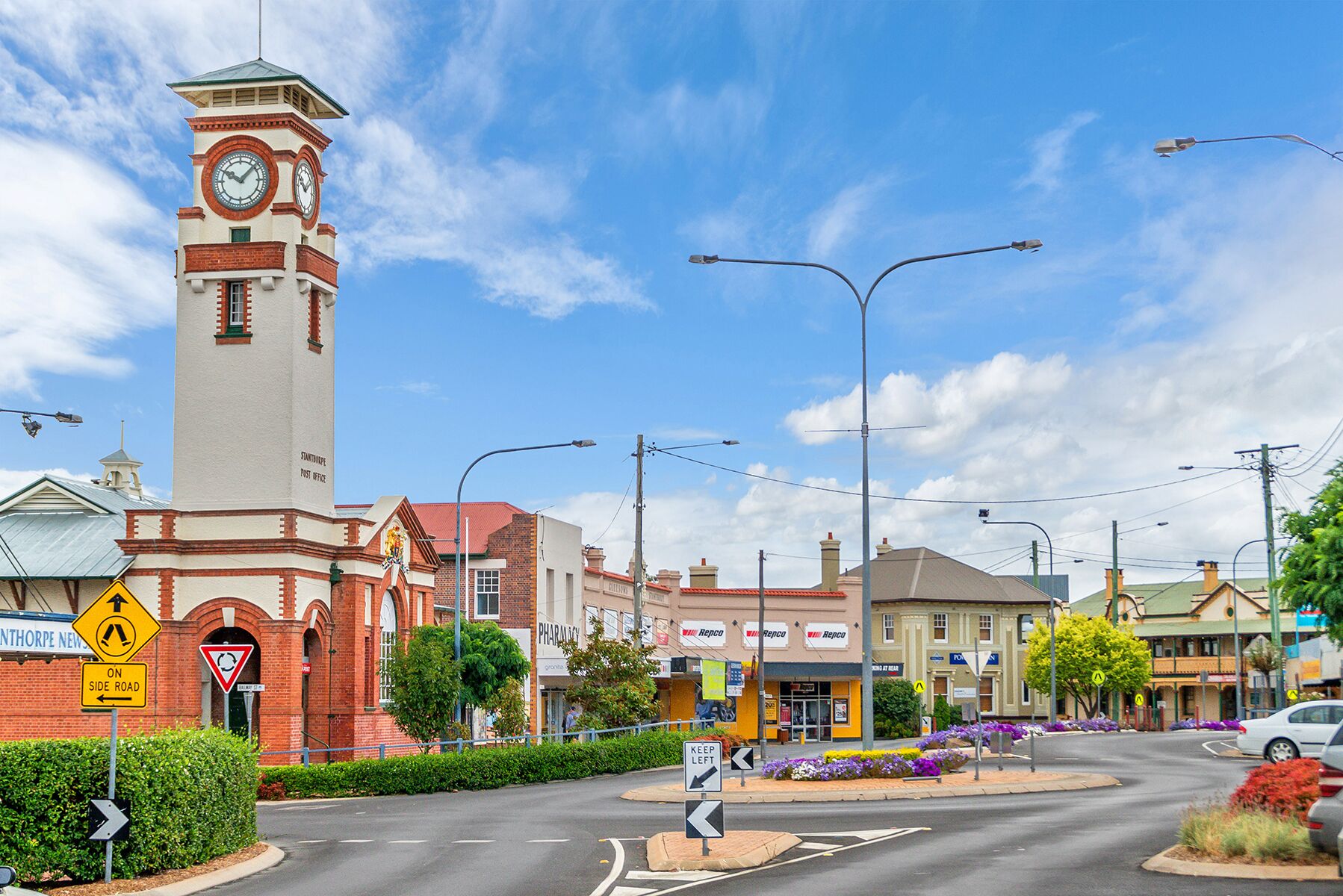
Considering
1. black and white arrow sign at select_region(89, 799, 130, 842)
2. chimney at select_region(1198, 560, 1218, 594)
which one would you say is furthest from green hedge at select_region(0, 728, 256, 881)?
chimney at select_region(1198, 560, 1218, 594)

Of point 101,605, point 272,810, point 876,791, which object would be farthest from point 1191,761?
point 101,605

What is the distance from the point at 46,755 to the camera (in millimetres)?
16234

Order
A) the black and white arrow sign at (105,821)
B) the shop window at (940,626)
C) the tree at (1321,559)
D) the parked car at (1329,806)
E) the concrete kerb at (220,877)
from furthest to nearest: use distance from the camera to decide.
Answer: the shop window at (940,626) → the tree at (1321,559) → the concrete kerb at (220,877) → the black and white arrow sign at (105,821) → the parked car at (1329,806)

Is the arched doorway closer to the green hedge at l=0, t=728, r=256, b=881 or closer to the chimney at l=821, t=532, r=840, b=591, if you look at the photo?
the green hedge at l=0, t=728, r=256, b=881

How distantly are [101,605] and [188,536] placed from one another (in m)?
23.5

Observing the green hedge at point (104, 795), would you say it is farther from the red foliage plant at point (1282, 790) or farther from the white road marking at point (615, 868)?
the red foliage plant at point (1282, 790)

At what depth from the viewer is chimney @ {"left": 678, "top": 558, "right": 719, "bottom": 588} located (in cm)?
7069

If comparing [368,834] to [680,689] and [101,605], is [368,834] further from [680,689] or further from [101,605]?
[680,689]

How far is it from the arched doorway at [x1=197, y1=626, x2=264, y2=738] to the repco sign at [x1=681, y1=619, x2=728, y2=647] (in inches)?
1169

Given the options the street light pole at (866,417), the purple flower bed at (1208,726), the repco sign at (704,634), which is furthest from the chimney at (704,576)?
the street light pole at (866,417)

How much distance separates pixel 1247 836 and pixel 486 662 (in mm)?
31842

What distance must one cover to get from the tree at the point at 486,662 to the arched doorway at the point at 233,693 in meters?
7.06

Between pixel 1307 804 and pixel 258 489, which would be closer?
pixel 1307 804

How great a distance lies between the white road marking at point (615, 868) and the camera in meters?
15.6
